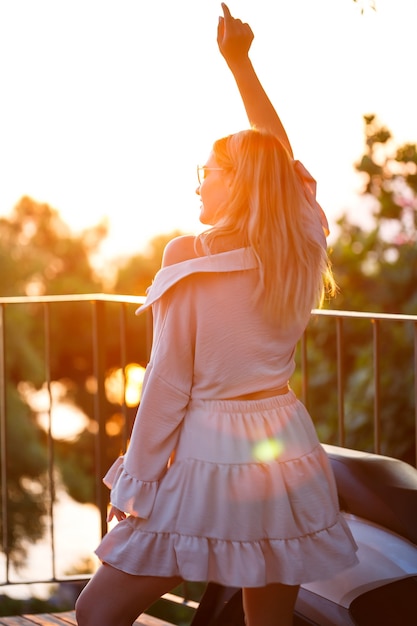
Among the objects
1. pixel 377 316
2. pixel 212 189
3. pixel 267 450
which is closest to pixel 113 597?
pixel 267 450

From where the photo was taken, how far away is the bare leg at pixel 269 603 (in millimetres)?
1841

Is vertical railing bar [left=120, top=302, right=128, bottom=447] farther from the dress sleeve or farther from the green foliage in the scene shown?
the dress sleeve

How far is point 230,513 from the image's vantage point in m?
1.76

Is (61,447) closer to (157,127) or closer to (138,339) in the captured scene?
(138,339)

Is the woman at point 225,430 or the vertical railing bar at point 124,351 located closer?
the woman at point 225,430

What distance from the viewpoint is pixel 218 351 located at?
1772 millimetres

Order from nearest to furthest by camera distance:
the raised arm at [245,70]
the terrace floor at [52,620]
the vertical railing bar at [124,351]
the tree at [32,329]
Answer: the raised arm at [245,70] → the terrace floor at [52,620] → the vertical railing bar at [124,351] → the tree at [32,329]

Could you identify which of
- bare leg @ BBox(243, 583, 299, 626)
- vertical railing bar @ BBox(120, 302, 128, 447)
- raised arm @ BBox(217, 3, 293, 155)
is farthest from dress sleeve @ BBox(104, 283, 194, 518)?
vertical railing bar @ BBox(120, 302, 128, 447)

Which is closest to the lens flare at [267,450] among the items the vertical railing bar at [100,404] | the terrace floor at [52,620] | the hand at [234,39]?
the hand at [234,39]

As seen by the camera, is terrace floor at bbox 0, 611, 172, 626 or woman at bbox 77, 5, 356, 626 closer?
woman at bbox 77, 5, 356, 626

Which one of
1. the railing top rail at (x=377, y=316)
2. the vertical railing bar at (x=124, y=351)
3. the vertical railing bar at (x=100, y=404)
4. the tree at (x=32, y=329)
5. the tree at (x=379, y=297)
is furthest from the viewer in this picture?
the tree at (x=32, y=329)

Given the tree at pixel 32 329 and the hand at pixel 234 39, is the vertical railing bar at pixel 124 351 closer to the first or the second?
the hand at pixel 234 39

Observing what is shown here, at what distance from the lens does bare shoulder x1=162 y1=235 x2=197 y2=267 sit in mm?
1820

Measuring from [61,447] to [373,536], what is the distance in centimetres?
2583
